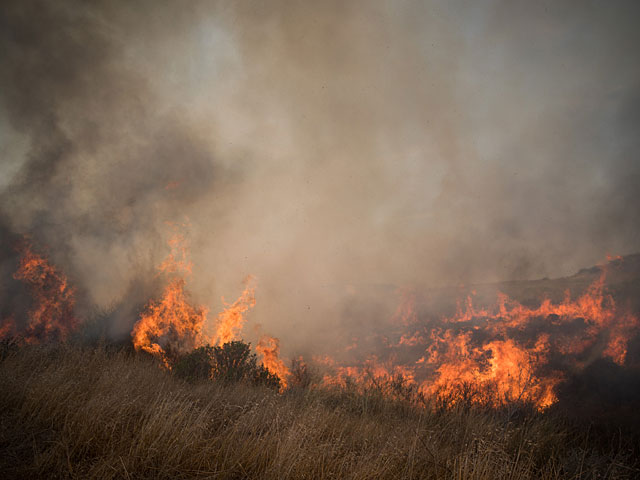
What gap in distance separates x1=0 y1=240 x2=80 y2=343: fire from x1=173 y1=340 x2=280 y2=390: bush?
8.74 meters

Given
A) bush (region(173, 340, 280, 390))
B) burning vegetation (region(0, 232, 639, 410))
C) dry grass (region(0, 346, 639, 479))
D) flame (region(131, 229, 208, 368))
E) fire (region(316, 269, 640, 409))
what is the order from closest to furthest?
dry grass (region(0, 346, 639, 479))
bush (region(173, 340, 280, 390))
flame (region(131, 229, 208, 368))
burning vegetation (region(0, 232, 639, 410))
fire (region(316, 269, 640, 409))

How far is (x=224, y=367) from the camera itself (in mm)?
9633

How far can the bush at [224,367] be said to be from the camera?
9.25 metres

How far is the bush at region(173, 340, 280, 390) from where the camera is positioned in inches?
364

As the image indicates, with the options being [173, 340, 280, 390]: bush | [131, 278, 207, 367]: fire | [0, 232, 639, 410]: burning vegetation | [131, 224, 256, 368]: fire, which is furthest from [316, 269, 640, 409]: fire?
[173, 340, 280, 390]: bush

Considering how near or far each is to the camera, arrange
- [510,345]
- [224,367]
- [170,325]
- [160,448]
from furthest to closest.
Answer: [510,345], [170,325], [224,367], [160,448]

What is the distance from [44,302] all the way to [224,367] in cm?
1301

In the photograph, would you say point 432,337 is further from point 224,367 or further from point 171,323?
point 224,367

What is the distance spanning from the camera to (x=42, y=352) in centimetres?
780

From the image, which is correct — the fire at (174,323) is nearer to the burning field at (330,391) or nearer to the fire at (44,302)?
the burning field at (330,391)

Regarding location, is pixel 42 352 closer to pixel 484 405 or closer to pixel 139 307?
pixel 139 307

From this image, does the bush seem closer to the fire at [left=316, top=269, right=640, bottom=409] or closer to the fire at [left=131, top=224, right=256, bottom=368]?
the fire at [left=131, top=224, right=256, bottom=368]

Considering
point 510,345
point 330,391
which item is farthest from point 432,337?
point 330,391

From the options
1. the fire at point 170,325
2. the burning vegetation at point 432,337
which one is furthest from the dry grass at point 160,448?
the fire at point 170,325
